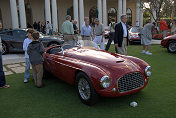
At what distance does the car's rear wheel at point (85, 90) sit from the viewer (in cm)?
343

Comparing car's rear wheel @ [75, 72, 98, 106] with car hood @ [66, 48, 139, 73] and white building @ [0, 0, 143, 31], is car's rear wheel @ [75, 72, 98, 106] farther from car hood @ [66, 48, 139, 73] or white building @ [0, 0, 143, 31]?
white building @ [0, 0, 143, 31]

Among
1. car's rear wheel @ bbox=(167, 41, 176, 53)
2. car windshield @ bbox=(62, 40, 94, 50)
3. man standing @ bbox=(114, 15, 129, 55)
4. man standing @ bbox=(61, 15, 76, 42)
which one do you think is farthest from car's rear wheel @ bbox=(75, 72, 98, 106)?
car's rear wheel @ bbox=(167, 41, 176, 53)

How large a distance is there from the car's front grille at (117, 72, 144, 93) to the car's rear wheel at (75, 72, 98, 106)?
535 millimetres

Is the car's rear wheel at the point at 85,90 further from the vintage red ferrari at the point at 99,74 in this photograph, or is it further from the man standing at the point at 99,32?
the man standing at the point at 99,32

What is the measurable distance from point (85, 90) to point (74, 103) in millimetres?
390

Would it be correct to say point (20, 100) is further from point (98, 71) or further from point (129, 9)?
point (129, 9)

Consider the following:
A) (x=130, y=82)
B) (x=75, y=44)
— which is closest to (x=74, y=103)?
(x=130, y=82)

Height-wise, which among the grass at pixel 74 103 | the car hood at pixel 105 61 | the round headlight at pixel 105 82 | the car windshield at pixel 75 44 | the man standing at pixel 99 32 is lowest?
the grass at pixel 74 103

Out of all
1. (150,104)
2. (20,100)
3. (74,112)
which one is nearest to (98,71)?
(74,112)

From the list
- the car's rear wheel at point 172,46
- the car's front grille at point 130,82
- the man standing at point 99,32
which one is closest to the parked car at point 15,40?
the man standing at point 99,32

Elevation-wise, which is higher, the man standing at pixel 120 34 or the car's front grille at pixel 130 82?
the man standing at pixel 120 34

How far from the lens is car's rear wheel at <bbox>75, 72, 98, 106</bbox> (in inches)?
135

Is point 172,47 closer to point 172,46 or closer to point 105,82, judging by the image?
point 172,46

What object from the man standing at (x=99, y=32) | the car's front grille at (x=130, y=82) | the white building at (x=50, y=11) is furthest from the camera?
the white building at (x=50, y=11)
